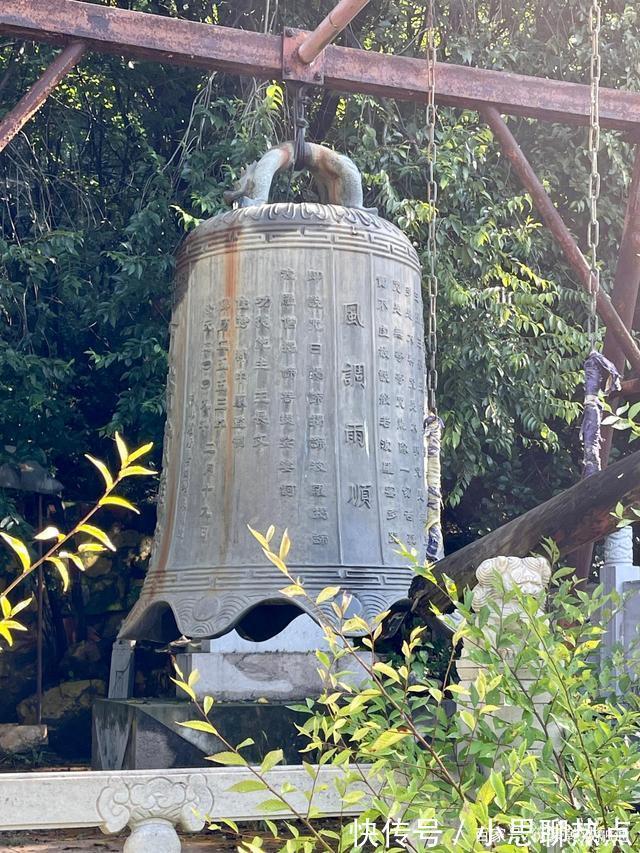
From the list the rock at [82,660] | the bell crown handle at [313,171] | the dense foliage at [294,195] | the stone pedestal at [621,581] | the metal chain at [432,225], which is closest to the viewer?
the bell crown handle at [313,171]

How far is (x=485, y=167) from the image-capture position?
8.46m

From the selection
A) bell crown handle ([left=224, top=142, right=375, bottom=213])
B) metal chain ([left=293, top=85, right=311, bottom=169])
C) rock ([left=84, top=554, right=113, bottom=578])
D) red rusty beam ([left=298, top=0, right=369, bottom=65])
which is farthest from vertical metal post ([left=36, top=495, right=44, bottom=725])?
red rusty beam ([left=298, top=0, right=369, bottom=65])

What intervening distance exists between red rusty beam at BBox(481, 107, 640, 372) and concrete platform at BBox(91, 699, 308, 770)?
8.06 ft

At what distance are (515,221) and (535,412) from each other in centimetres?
158

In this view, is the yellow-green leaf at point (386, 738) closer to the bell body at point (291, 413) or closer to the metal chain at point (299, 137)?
the bell body at point (291, 413)

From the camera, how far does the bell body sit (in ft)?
13.3

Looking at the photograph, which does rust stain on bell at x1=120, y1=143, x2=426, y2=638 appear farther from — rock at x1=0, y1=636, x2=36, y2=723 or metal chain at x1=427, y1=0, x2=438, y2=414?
rock at x1=0, y1=636, x2=36, y2=723

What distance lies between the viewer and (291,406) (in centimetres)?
422

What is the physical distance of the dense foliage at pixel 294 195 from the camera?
24.8ft

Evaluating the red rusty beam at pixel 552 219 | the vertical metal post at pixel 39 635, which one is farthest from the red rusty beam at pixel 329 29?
the vertical metal post at pixel 39 635

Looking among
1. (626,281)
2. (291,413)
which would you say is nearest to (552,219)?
(626,281)

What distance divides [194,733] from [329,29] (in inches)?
101

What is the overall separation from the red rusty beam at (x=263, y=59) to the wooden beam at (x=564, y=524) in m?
2.00

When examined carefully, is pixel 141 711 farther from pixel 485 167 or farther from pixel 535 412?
pixel 485 167
